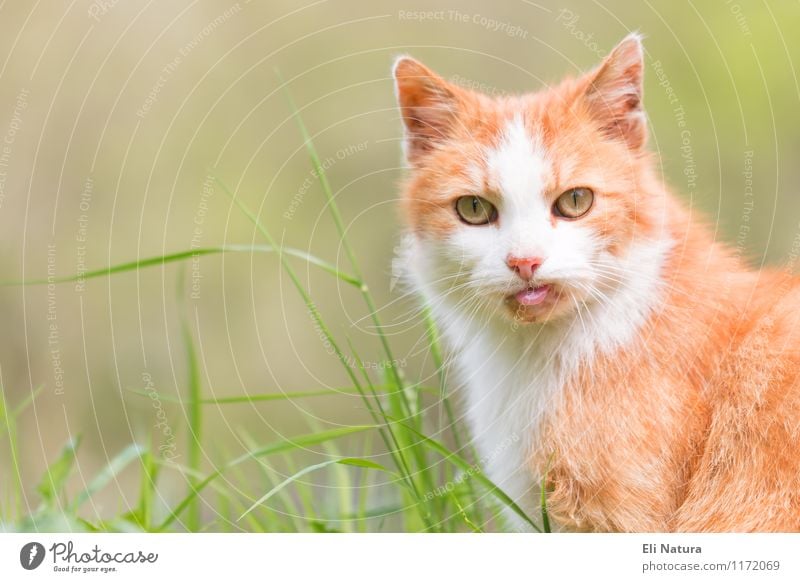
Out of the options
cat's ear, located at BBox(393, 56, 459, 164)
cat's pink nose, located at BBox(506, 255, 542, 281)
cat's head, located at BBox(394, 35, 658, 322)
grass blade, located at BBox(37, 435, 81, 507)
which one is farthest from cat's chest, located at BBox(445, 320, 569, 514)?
grass blade, located at BBox(37, 435, 81, 507)

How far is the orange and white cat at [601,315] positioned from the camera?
149cm

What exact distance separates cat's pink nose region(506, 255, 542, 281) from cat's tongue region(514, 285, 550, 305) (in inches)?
1.7

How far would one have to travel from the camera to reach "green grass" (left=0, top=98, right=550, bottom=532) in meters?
1.68

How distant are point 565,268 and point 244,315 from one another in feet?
4.48

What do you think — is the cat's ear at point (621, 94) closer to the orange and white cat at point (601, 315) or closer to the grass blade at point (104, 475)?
the orange and white cat at point (601, 315)

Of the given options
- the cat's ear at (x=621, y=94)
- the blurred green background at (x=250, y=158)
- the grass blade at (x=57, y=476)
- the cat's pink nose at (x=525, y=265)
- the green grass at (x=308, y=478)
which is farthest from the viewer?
the blurred green background at (x=250, y=158)

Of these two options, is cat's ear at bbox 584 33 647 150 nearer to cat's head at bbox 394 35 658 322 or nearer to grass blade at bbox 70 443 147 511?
cat's head at bbox 394 35 658 322

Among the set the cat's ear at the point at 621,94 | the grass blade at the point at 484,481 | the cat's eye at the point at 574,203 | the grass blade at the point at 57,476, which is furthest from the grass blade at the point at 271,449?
the cat's ear at the point at 621,94

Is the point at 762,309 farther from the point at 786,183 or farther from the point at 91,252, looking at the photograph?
the point at 91,252

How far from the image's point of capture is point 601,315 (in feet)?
5.28

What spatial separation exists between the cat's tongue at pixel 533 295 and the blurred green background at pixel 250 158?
46cm

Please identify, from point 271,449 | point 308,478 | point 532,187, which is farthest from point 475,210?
point 308,478
